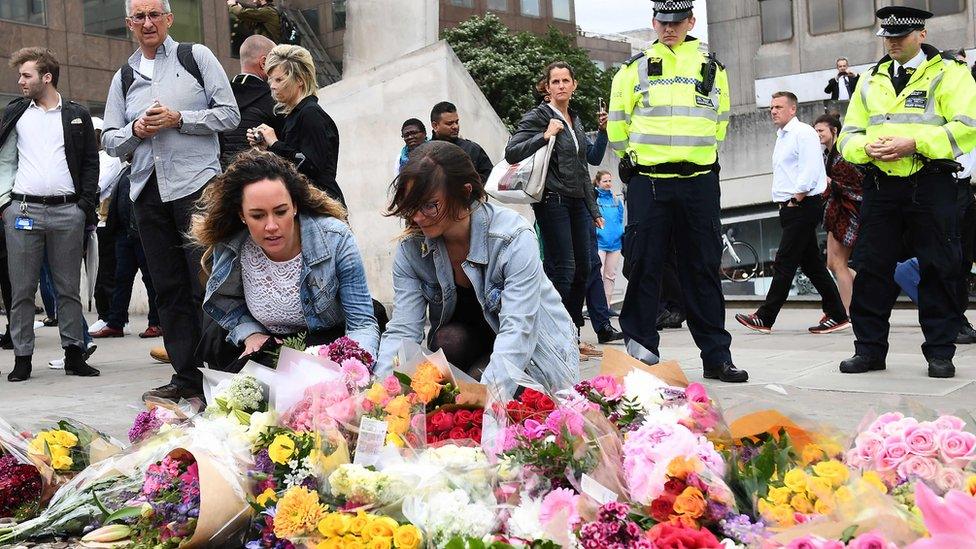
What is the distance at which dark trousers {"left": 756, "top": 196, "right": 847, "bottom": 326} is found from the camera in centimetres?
862

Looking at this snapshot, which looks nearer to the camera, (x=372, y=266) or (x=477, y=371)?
(x=477, y=371)

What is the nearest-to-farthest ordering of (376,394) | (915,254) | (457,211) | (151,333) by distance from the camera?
1. (376,394)
2. (457,211)
3. (915,254)
4. (151,333)

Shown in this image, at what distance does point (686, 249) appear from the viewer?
5738 millimetres

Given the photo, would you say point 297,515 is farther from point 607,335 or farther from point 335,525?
point 607,335

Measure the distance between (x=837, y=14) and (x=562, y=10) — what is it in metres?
29.0

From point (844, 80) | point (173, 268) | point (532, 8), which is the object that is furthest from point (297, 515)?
point (532, 8)

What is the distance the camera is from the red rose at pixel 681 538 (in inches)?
86.5

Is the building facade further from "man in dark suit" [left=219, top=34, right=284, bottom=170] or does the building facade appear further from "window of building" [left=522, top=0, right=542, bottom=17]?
"window of building" [left=522, top=0, right=542, bottom=17]

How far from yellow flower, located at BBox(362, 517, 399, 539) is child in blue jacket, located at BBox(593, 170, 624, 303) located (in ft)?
28.6

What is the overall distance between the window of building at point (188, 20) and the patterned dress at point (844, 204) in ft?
80.4

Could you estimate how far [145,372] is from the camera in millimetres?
6898

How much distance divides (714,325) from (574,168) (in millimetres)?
1710

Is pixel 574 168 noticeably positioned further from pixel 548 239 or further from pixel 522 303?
pixel 522 303

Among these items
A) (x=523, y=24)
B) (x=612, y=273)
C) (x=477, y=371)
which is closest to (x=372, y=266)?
(x=612, y=273)
